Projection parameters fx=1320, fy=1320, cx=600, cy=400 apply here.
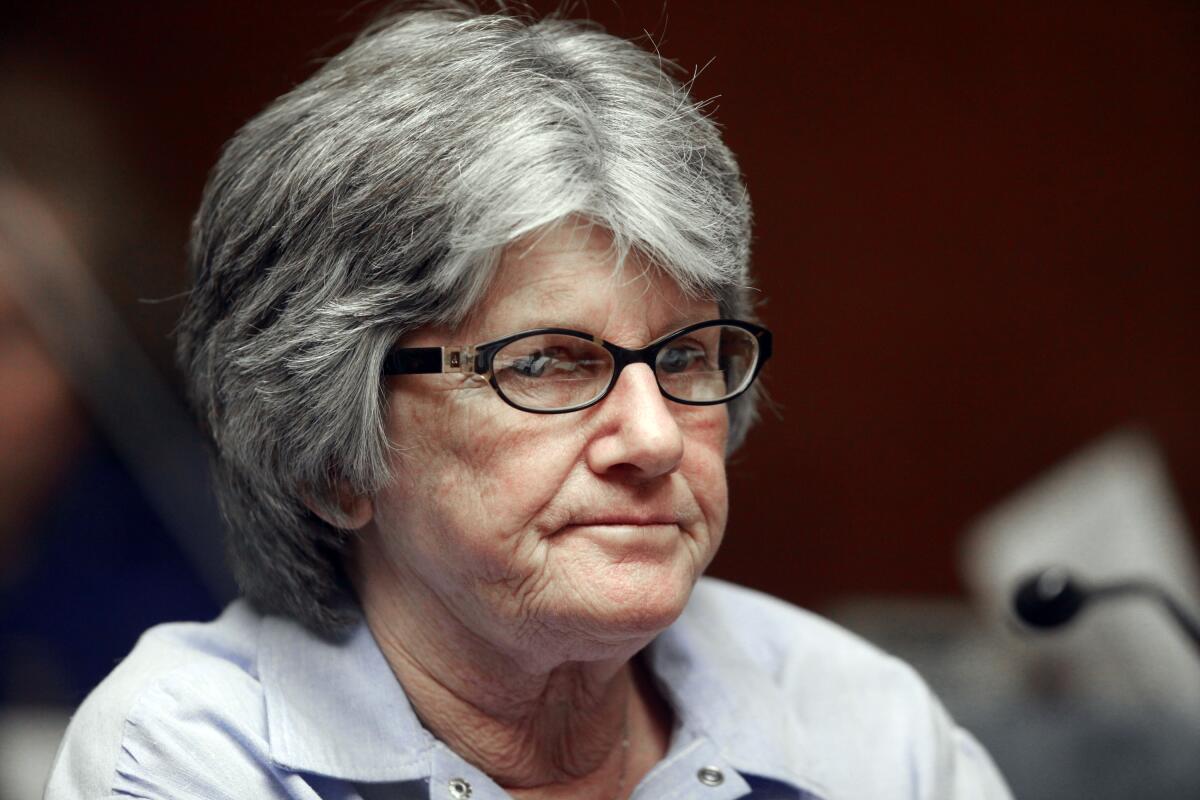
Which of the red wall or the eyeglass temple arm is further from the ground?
the eyeglass temple arm

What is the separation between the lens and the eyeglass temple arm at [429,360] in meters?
1.39

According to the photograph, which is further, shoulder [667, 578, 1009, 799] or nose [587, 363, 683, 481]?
shoulder [667, 578, 1009, 799]

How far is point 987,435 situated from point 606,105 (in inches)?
109

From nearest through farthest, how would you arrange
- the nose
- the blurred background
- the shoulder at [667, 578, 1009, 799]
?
1. the nose
2. the shoulder at [667, 578, 1009, 799]
3. the blurred background

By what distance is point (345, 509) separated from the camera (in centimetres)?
154

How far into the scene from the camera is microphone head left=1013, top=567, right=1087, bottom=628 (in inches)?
73.9

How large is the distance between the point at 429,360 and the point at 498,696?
1.38 feet

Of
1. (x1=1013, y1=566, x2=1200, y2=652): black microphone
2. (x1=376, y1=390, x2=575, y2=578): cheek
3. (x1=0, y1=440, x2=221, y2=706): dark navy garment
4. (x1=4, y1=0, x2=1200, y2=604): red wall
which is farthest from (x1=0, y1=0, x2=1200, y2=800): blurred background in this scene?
(x1=376, y1=390, x2=575, y2=578): cheek

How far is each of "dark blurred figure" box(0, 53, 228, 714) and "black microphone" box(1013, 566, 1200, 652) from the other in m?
1.79

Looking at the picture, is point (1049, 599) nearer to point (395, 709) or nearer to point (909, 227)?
point (395, 709)

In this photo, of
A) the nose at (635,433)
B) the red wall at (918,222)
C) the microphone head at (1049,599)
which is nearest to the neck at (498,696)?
the nose at (635,433)

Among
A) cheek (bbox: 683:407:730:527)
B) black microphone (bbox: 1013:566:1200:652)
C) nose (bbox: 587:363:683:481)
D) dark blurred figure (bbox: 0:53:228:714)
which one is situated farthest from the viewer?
dark blurred figure (bbox: 0:53:228:714)

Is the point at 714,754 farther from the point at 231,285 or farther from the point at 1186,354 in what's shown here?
the point at 1186,354

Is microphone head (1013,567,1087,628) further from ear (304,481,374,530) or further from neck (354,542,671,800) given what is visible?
ear (304,481,374,530)
